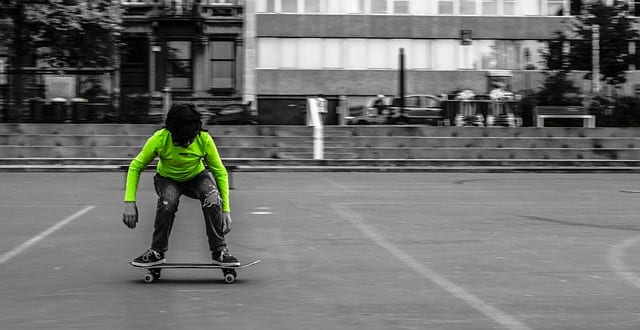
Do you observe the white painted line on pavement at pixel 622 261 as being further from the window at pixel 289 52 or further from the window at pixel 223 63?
the window at pixel 289 52

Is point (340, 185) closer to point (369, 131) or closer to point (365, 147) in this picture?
point (365, 147)

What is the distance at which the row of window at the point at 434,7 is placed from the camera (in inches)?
2089

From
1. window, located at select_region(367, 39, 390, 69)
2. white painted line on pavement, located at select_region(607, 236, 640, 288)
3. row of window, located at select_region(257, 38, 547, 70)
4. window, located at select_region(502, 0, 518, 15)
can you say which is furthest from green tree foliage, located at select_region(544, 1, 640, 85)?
white painted line on pavement, located at select_region(607, 236, 640, 288)

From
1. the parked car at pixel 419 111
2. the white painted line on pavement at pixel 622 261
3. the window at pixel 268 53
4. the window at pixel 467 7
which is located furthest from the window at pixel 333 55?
the white painted line on pavement at pixel 622 261

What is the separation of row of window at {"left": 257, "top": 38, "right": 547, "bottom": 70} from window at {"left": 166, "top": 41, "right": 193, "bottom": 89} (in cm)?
365

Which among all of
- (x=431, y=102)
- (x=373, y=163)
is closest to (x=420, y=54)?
(x=431, y=102)

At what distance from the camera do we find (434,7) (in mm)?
53812

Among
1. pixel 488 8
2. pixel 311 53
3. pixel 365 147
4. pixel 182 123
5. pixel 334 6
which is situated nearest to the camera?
pixel 182 123

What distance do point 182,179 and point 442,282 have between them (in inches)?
91.2

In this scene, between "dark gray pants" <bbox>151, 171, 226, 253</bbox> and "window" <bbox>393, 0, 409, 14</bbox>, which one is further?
"window" <bbox>393, 0, 409, 14</bbox>

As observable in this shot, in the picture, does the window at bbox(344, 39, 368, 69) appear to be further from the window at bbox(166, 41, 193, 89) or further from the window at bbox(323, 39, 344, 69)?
the window at bbox(166, 41, 193, 89)

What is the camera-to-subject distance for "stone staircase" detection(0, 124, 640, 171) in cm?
2870

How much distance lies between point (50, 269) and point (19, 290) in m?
1.25

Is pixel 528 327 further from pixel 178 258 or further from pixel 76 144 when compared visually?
pixel 76 144
